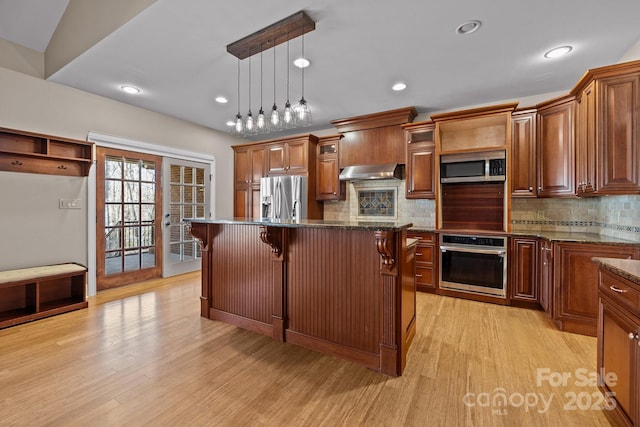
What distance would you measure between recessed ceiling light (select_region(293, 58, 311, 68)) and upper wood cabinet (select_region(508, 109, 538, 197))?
2.63 meters

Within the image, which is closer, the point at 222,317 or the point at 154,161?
the point at 222,317

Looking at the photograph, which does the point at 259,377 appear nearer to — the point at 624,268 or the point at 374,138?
the point at 624,268

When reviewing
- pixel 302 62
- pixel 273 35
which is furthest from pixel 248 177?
pixel 273 35

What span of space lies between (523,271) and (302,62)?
3379 millimetres

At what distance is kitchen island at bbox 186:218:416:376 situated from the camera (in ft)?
6.31

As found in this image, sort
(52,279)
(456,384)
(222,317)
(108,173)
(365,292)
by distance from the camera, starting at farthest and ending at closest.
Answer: (108,173), (52,279), (222,317), (365,292), (456,384)

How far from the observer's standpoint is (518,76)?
313 cm

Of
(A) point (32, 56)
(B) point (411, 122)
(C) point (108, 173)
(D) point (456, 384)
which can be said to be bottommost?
(D) point (456, 384)

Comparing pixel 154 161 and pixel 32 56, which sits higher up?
pixel 32 56

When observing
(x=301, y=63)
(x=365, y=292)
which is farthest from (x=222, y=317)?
(x=301, y=63)

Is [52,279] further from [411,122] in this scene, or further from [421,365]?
[411,122]

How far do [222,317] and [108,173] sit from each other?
2.78 m

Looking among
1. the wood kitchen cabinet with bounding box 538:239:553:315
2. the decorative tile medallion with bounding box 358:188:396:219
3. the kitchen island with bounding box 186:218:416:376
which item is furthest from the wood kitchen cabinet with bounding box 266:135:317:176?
the wood kitchen cabinet with bounding box 538:239:553:315

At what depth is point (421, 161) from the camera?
13.0 ft
